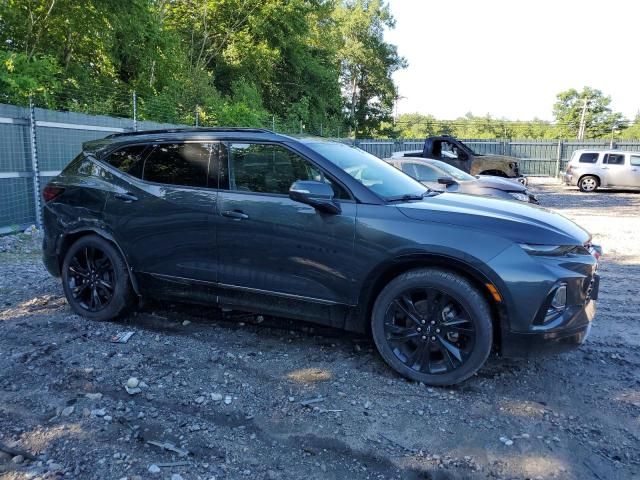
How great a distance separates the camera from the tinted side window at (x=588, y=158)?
20594 mm

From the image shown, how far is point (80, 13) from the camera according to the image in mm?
12844

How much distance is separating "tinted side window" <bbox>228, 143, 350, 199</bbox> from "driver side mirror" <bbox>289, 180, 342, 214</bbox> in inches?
9.1

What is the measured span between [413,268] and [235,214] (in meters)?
1.41

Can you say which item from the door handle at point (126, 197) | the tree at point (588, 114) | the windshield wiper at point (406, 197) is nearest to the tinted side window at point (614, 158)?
the windshield wiper at point (406, 197)

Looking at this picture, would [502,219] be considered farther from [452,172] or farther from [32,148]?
[32,148]

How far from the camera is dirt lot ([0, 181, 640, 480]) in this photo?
8.84 ft

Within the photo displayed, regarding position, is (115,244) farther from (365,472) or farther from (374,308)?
(365,472)

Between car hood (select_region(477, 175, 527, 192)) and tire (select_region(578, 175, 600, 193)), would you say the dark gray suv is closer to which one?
car hood (select_region(477, 175, 527, 192))

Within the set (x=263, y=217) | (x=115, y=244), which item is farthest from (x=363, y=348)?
(x=115, y=244)

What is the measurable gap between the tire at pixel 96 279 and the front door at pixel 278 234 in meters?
1.04

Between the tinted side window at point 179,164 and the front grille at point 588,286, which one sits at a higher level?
the tinted side window at point 179,164

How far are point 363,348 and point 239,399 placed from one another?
1.19m

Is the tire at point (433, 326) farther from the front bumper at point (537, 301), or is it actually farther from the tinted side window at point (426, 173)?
the tinted side window at point (426, 173)

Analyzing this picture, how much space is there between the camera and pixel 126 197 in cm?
444
